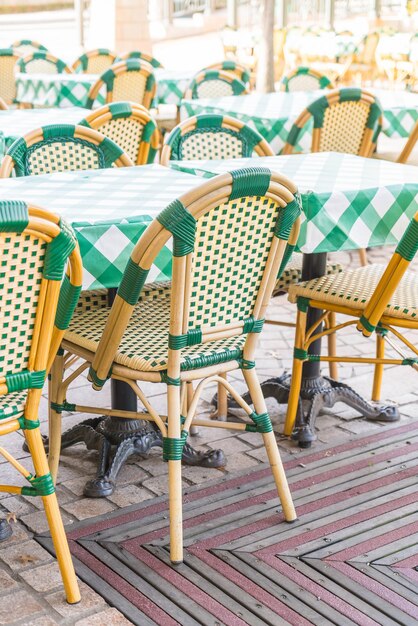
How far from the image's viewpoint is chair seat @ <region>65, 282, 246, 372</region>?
103 inches

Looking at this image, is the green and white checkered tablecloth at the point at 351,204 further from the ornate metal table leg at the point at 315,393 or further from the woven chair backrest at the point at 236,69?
the woven chair backrest at the point at 236,69

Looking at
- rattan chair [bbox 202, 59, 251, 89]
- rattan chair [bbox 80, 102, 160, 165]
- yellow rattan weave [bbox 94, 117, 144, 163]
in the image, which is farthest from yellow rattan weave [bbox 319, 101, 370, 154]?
rattan chair [bbox 202, 59, 251, 89]

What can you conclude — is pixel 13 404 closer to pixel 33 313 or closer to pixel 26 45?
pixel 33 313

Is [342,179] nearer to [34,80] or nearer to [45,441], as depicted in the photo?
[45,441]

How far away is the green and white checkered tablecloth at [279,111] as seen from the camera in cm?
551

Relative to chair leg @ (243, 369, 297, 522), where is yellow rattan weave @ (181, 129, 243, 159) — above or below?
above

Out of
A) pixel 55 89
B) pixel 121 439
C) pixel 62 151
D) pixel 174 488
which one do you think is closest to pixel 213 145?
pixel 62 151

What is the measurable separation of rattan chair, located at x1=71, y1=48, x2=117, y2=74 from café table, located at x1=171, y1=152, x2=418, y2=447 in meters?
4.33

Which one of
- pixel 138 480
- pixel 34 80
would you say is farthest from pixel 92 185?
pixel 34 80

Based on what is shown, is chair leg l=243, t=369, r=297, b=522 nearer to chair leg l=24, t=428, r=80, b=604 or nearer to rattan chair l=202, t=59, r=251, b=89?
chair leg l=24, t=428, r=80, b=604

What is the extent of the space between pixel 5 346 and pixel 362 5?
72.1ft

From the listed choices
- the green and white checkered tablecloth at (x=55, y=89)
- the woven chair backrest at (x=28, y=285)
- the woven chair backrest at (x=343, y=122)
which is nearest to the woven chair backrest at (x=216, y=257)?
the woven chair backrest at (x=28, y=285)

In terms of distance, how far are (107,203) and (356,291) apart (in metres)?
0.88

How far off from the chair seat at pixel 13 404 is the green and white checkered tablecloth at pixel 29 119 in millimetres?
2474
